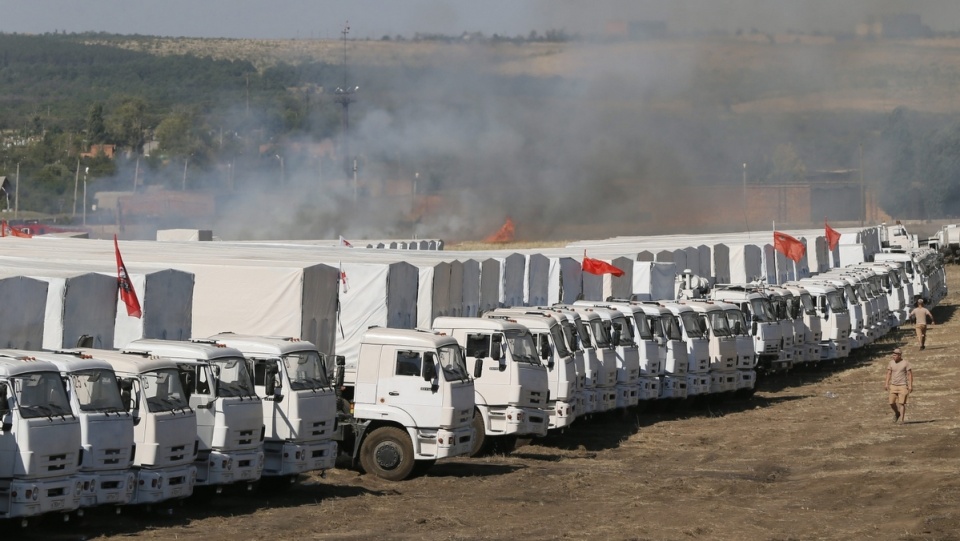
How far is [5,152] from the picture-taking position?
13938cm

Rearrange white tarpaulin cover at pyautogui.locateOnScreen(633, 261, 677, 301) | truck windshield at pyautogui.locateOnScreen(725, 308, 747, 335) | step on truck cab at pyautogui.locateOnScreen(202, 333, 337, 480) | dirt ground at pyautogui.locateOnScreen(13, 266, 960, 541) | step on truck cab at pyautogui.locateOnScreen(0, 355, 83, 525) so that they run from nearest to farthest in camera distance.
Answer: step on truck cab at pyautogui.locateOnScreen(0, 355, 83, 525)
dirt ground at pyautogui.locateOnScreen(13, 266, 960, 541)
step on truck cab at pyautogui.locateOnScreen(202, 333, 337, 480)
truck windshield at pyautogui.locateOnScreen(725, 308, 747, 335)
white tarpaulin cover at pyautogui.locateOnScreen(633, 261, 677, 301)

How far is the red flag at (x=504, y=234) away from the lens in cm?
9075

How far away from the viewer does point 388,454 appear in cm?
2452

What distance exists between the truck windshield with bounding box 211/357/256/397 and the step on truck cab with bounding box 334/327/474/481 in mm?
2597

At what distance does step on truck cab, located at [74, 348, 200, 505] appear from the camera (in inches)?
759

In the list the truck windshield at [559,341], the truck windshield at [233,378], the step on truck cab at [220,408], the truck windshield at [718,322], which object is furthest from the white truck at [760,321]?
the step on truck cab at [220,408]

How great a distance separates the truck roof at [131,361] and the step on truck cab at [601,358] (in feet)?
43.0

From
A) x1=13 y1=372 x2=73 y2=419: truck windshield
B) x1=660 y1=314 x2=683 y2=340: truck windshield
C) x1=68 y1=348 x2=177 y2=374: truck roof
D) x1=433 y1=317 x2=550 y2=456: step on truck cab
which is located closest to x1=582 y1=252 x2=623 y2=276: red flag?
x1=660 y1=314 x2=683 y2=340: truck windshield

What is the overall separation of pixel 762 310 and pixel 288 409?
23145 mm

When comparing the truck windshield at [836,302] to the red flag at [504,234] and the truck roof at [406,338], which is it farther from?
the red flag at [504,234]

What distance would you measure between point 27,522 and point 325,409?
18.9 ft

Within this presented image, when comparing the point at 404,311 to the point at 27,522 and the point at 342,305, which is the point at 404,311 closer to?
the point at 342,305

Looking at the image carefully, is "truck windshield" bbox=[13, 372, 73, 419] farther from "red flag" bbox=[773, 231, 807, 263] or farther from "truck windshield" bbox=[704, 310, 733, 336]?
"red flag" bbox=[773, 231, 807, 263]

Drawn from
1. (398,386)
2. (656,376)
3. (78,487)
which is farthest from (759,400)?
(78,487)
